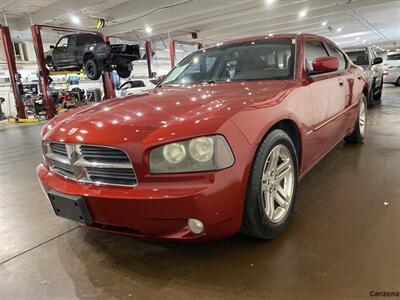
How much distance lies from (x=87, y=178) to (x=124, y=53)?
Answer: 9212mm

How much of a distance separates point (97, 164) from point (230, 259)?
2.86 feet

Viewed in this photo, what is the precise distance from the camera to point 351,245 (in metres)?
1.79

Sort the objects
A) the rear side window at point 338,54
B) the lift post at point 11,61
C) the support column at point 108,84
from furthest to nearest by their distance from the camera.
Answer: the support column at point 108,84
the lift post at point 11,61
the rear side window at point 338,54

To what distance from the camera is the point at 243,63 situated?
2.57 metres

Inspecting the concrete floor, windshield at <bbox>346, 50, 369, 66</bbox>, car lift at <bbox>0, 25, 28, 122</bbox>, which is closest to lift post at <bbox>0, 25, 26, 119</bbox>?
car lift at <bbox>0, 25, 28, 122</bbox>

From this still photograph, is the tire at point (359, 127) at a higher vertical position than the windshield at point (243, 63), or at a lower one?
lower

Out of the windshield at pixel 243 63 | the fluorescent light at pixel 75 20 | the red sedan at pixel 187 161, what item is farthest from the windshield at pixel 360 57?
the fluorescent light at pixel 75 20

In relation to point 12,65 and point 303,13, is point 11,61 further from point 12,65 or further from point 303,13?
point 303,13

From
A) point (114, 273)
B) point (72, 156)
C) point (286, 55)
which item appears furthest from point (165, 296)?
point (286, 55)

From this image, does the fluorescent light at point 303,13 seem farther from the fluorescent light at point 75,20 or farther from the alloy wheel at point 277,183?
the alloy wheel at point 277,183

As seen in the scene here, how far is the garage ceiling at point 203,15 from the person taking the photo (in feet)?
36.2

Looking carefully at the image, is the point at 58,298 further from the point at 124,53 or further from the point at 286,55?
the point at 124,53

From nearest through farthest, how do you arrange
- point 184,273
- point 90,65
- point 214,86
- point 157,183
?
point 157,183, point 184,273, point 214,86, point 90,65

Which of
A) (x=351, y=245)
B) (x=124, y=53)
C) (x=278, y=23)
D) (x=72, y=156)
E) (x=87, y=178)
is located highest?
(x=278, y=23)
